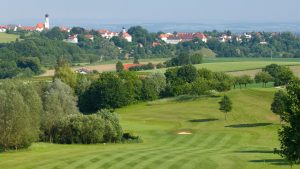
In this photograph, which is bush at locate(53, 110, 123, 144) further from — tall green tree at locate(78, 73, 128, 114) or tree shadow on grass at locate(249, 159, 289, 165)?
tall green tree at locate(78, 73, 128, 114)

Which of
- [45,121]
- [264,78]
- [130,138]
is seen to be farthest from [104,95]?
[130,138]

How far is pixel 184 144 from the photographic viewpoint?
209ft

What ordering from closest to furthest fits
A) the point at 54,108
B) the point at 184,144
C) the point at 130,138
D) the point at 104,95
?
the point at 184,144 < the point at 130,138 < the point at 54,108 < the point at 104,95

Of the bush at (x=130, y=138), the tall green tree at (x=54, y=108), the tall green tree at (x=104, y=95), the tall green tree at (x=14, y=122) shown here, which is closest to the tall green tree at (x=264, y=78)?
the tall green tree at (x=104, y=95)

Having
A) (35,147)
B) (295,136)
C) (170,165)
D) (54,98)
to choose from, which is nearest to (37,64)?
(54,98)

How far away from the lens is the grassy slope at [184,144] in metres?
46.5

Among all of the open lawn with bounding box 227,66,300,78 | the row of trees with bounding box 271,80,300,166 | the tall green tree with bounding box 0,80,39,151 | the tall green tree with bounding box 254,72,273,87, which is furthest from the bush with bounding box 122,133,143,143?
the open lawn with bounding box 227,66,300,78

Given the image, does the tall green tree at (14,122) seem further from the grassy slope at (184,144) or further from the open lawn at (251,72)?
the open lawn at (251,72)

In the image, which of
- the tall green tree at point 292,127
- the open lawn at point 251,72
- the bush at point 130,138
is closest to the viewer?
the tall green tree at point 292,127

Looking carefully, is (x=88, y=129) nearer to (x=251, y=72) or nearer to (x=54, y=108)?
(x=54, y=108)

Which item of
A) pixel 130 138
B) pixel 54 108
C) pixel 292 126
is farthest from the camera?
pixel 54 108

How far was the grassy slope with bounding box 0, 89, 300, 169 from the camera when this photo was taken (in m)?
46.5

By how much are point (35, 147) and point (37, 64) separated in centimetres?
12132

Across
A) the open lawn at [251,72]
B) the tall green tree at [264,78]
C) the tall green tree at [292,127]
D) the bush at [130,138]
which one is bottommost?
the open lawn at [251,72]
